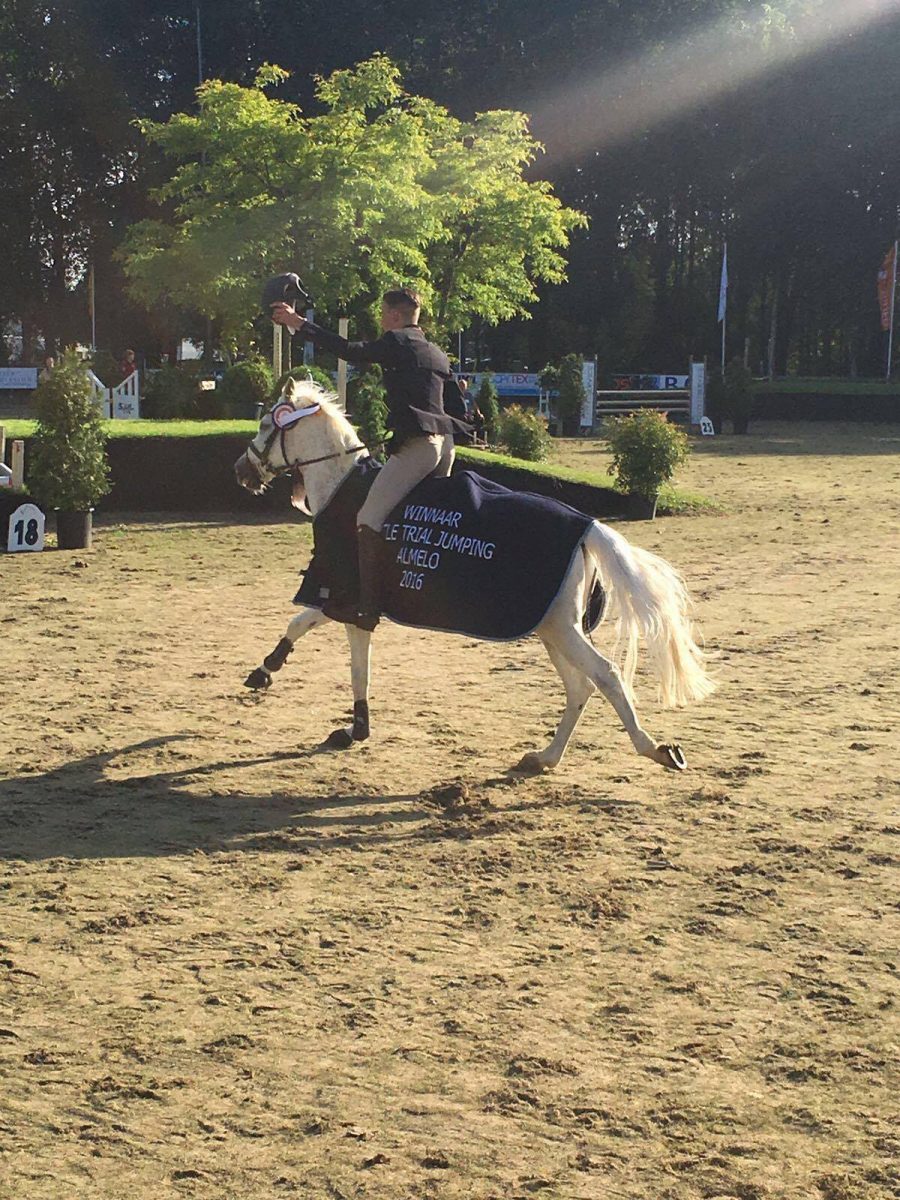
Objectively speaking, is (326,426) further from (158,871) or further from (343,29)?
(343,29)

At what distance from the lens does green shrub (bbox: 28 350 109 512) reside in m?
15.2

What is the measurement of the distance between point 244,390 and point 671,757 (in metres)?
21.6

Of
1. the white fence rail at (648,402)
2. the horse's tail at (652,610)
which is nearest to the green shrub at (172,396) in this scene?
the white fence rail at (648,402)

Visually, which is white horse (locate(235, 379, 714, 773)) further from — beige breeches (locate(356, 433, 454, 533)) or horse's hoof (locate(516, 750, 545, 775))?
→ beige breeches (locate(356, 433, 454, 533))

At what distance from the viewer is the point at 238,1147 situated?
364cm

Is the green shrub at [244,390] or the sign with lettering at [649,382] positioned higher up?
the sign with lettering at [649,382]

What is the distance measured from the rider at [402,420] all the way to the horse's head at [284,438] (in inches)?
25.5

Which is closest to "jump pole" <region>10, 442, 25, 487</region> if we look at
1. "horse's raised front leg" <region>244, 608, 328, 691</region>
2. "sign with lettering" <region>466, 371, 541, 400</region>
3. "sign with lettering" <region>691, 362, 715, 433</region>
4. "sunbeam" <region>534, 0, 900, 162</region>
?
"horse's raised front leg" <region>244, 608, 328, 691</region>

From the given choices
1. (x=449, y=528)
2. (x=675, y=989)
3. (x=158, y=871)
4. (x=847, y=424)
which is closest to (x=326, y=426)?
(x=449, y=528)

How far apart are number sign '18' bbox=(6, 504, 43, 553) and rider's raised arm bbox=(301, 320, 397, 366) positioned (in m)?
8.64

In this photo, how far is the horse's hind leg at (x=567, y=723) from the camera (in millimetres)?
7332

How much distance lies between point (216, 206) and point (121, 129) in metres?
24.7

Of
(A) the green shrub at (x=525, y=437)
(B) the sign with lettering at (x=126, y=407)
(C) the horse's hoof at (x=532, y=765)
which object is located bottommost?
(C) the horse's hoof at (x=532, y=765)

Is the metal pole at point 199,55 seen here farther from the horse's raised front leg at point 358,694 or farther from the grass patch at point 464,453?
the horse's raised front leg at point 358,694
